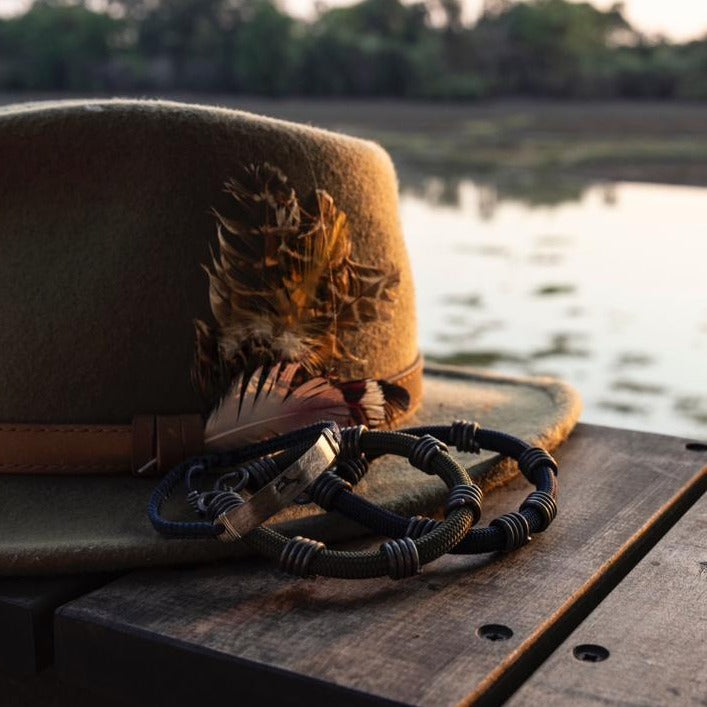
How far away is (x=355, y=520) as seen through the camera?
93cm

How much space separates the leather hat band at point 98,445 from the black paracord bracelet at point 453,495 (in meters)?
0.07

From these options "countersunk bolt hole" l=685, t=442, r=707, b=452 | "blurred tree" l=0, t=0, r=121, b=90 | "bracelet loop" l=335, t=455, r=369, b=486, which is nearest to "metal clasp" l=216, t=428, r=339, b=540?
"bracelet loop" l=335, t=455, r=369, b=486

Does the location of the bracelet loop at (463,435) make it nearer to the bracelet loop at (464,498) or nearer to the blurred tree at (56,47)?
the bracelet loop at (464,498)

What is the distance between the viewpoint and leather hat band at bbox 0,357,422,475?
3.24ft

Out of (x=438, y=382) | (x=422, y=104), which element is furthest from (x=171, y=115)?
(x=422, y=104)

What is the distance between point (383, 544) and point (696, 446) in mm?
558

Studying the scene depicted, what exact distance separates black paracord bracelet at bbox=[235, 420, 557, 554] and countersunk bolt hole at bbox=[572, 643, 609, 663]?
0.14m

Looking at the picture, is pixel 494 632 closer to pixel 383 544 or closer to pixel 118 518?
pixel 383 544

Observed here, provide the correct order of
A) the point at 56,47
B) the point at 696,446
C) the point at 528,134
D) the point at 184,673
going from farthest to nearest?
1. the point at 528,134
2. the point at 56,47
3. the point at 696,446
4. the point at 184,673

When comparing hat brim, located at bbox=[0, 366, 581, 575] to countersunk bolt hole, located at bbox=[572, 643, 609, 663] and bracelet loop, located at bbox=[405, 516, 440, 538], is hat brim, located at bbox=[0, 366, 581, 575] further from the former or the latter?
countersunk bolt hole, located at bbox=[572, 643, 609, 663]

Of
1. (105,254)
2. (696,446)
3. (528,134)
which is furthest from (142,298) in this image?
(528,134)

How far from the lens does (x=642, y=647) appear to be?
31.7 inches

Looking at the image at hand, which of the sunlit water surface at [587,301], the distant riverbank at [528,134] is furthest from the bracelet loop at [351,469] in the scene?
the distant riverbank at [528,134]

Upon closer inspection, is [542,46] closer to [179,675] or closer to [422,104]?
[422,104]
